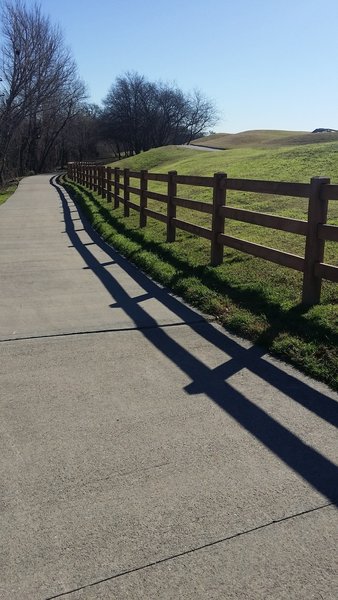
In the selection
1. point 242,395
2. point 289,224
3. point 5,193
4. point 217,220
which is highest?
point 289,224

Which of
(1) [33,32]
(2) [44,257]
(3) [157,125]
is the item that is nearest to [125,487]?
(2) [44,257]

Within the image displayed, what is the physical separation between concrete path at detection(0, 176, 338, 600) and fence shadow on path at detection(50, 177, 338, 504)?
1 cm

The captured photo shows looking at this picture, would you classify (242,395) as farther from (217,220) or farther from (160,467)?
(217,220)

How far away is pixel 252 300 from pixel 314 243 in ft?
Answer: 3.09

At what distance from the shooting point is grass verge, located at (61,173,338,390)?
15.5 ft

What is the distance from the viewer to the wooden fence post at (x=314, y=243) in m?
5.59

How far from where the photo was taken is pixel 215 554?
2432 millimetres

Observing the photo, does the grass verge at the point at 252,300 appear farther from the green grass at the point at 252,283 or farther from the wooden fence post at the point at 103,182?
the wooden fence post at the point at 103,182

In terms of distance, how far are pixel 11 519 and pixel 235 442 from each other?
1.37 metres

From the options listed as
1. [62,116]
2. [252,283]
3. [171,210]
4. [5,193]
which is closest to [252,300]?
[252,283]

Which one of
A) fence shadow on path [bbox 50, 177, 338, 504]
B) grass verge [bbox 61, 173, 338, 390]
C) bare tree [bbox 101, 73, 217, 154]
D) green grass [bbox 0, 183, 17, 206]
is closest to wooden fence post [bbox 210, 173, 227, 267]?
grass verge [bbox 61, 173, 338, 390]

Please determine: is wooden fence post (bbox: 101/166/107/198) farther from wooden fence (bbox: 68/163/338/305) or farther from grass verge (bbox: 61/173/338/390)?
wooden fence (bbox: 68/163/338/305)

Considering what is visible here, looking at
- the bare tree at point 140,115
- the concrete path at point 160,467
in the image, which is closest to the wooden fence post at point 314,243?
the concrete path at point 160,467

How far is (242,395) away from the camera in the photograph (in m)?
4.09
